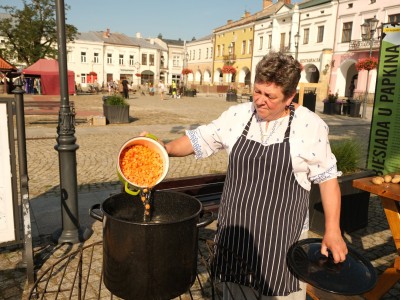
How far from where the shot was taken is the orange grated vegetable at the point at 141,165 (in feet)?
6.17

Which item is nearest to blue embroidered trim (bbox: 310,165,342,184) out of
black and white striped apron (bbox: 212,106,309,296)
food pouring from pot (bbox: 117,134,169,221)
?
black and white striped apron (bbox: 212,106,309,296)

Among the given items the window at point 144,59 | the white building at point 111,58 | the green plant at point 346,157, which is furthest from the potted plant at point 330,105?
the window at point 144,59

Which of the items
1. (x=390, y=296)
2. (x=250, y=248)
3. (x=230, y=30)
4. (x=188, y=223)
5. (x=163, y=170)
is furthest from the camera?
(x=230, y=30)

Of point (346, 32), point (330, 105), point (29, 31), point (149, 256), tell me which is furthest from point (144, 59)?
point (149, 256)

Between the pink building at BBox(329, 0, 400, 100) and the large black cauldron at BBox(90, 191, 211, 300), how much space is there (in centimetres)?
2947

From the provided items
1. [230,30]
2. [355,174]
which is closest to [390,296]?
[355,174]

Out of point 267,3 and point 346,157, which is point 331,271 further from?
point 267,3

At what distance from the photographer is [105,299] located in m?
3.07

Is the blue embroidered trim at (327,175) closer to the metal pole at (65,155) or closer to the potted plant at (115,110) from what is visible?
the metal pole at (65,155)

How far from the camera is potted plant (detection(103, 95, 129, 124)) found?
45.2ft

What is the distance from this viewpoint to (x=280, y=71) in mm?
1828

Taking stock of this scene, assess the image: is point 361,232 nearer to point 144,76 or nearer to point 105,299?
point 105,299

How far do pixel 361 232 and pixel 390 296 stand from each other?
147 cm

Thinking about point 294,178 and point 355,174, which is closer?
point 294,178
